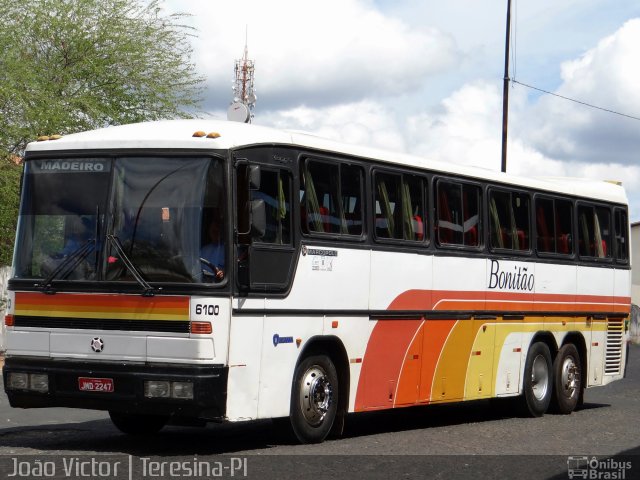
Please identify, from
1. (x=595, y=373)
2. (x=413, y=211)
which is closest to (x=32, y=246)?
(x=413, y=211)

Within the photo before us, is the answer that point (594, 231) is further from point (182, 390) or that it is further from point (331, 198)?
point (182, 390)

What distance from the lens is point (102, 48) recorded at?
30.1 metres

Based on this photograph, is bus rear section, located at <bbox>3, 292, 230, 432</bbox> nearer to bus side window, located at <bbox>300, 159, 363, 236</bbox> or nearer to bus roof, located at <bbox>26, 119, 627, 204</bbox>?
bus roof, located at <bbox>26, 119, 627, 204</bbox>

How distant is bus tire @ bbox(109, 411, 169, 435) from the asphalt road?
108 millimetres

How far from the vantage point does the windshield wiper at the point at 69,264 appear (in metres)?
12.1

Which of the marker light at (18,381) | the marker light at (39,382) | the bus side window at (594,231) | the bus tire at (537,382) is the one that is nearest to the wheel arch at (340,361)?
the marker light at (39,382)

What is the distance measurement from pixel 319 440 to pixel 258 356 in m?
1.46

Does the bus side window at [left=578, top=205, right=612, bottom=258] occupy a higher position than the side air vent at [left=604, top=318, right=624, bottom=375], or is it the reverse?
the bus side window at [left=578, top=205, right=612, bottom=258]

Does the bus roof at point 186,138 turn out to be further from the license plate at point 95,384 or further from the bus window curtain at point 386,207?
the license plate at point 95,384

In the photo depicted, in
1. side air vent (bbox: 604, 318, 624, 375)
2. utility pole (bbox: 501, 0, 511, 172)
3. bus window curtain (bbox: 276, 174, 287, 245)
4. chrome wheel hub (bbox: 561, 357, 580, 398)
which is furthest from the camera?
utility pole (bbox: 501, 0, 511, 172)

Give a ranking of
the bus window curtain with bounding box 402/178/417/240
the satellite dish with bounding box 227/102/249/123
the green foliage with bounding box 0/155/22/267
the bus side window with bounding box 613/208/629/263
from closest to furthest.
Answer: the bus window curtain with bounding box 402/178/417/240, the satellite dish with bounding box 227/102/249/123, the bus side window with bounding box 613/208/629/263, the green foliage with bounding box 0/155/22/267

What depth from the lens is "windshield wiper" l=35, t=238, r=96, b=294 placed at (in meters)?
12.1

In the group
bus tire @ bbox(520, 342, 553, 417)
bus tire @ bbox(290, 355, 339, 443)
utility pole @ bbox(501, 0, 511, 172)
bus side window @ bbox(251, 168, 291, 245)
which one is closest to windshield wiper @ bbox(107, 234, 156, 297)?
bus side window @ bbox(251, 168, 291, 245)

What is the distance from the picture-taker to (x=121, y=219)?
39.2ft
